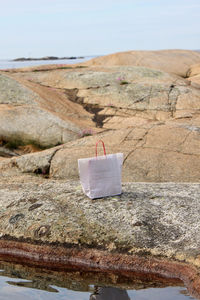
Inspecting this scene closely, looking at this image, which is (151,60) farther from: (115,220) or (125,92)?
(115,220)

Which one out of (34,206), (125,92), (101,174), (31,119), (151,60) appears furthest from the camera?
(151,60)

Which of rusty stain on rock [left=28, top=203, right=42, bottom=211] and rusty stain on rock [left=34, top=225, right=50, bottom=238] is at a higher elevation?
rusty stain on rock [left=28, top=203, right=42, bottom=211]

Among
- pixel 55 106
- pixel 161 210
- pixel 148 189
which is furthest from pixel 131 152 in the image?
pixel 55 106

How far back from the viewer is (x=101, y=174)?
730 centimetres

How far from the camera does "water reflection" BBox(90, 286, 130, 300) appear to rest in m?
5.67

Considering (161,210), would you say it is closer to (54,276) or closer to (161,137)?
(54,276)

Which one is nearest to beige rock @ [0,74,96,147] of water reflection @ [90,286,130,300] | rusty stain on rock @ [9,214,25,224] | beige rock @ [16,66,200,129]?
beige rock @ [16,66,200,129]

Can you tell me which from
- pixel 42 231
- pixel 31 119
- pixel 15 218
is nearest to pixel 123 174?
pixel 15 218

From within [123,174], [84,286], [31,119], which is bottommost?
[84,286]

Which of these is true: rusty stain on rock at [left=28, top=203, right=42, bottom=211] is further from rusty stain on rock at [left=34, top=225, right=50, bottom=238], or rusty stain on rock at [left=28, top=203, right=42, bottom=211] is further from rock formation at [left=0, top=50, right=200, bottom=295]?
rusty stain on rock at [left=34, top=225, right=50, bottom=238]

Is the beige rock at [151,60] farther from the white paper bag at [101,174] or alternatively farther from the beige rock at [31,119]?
the white paper bag at [101,174]

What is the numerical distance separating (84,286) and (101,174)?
6.06 ft

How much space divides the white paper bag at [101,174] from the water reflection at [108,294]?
1.79 m

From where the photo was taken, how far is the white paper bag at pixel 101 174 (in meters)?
7.22
